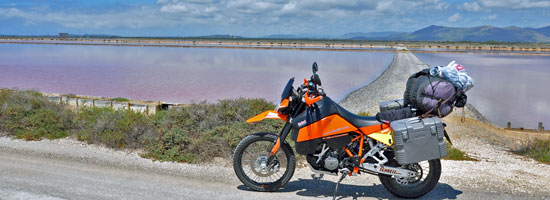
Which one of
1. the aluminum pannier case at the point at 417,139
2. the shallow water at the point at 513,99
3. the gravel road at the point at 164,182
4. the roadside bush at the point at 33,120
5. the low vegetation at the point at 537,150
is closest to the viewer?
the aluminum pannier case at the point at 417,139

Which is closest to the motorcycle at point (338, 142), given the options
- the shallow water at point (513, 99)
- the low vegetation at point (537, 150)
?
the low vegetation at point (537, 150)

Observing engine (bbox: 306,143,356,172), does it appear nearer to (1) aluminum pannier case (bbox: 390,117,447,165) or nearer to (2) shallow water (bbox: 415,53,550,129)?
(1) aluminum pannier case (bbox: 390,117,447,165)

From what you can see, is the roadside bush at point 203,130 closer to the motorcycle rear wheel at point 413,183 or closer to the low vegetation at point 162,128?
the low vegetation at point 162,128

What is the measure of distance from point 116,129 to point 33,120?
6.42ft

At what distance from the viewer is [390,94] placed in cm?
2152

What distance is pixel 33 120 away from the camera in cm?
887

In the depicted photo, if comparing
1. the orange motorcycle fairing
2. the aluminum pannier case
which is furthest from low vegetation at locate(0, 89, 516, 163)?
the aluminum pannier case

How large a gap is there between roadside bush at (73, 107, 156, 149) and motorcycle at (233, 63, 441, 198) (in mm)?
3050

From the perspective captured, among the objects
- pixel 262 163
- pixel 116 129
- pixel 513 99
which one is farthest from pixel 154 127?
pixel 513 99

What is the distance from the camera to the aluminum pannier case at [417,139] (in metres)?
5.07

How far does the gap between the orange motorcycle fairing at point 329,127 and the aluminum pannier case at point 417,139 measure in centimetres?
54

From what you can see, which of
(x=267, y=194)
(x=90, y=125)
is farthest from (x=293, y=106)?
(x=90, y=125)

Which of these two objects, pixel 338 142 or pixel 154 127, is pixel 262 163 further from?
pixel 154 127

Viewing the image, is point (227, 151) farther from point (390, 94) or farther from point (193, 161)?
point (390, 94)
